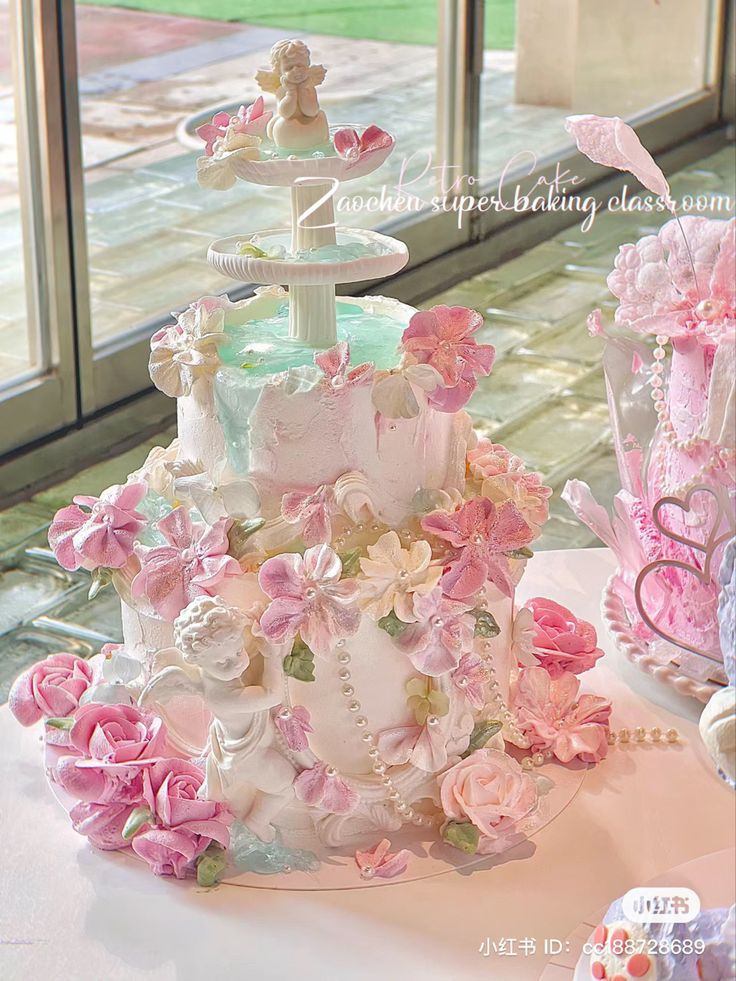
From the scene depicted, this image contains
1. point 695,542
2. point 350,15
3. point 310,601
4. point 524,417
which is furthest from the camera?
point 350,15

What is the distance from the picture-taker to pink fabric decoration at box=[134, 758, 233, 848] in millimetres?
1282

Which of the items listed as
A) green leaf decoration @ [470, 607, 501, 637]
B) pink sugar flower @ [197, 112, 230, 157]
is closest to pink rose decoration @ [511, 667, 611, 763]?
green leaf decoration @ [470, 607, 501, 637]

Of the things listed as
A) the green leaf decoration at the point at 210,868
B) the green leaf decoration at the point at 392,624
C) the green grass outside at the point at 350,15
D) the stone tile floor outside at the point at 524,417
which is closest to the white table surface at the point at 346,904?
the green leaf decoration at the point at 210,868

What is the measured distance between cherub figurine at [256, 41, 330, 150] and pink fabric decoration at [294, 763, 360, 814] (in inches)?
21.8

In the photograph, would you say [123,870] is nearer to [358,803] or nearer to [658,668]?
[358,803]

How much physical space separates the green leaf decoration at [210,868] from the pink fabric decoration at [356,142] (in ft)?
2.06

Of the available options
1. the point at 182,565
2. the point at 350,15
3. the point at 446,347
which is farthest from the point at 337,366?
the point at 350,15

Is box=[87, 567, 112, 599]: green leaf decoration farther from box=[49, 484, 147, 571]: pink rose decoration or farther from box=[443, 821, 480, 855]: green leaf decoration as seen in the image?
box=[443, 821, 480, 855]: green leaf decoration

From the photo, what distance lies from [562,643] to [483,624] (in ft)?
0.78

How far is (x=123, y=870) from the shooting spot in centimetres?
131

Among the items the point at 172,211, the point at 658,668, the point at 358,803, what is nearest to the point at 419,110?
the point at 172,211

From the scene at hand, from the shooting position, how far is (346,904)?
125 cm

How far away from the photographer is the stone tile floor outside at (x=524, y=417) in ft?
6.50

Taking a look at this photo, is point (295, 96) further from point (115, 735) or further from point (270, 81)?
point (115, 735)
